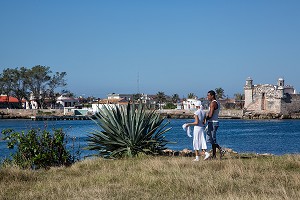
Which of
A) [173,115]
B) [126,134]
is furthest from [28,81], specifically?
[126,134]

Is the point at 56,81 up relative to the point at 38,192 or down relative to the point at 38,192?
up

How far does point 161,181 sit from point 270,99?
97831mm

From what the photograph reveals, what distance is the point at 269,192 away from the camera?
25.4ft

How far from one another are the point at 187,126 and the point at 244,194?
4877mm

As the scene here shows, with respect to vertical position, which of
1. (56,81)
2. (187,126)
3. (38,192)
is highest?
(56,81)

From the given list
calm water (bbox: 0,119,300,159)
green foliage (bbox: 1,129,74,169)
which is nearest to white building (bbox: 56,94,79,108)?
calm water (bbox: 0,119,300,159)

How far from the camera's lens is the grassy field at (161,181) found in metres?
7.78

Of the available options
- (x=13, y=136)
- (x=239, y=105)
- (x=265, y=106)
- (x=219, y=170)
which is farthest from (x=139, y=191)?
(x=239, y=105)

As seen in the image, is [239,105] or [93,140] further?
[239,105]

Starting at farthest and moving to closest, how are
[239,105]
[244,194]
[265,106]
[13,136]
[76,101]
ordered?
[76,101]
[239,105]
[265,106]
[13,136]
[244,194]

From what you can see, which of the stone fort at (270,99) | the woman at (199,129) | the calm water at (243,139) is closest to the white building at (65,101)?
the stone fort at (270,99)

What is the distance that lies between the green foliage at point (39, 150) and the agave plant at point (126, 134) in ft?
4.14

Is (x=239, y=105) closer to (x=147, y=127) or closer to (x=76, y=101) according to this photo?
(x=76, y=101)

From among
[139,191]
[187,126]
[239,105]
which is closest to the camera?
[139,191]
